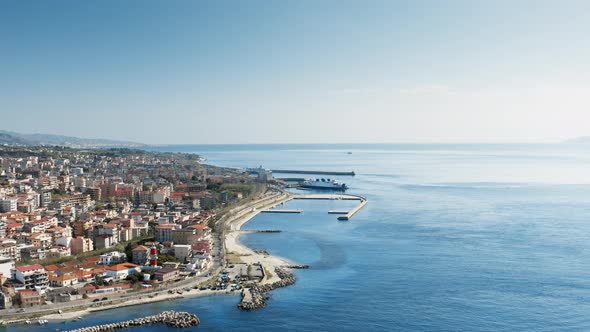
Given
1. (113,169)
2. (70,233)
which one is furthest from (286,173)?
(70,233)

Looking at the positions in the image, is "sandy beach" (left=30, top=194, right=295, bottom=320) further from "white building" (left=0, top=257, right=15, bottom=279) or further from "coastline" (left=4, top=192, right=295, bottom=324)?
"white building" (left=0, top=257, right=15, bottom=279)

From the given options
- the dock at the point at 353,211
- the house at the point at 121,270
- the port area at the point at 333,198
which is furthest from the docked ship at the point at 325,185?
the house at the point at 121,270

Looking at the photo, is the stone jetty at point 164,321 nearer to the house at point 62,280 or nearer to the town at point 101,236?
the town at point 101,236

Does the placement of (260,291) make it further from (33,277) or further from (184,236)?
(184,236)

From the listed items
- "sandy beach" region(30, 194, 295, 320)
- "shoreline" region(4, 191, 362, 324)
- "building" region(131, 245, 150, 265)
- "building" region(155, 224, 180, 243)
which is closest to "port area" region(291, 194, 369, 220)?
"shoreline" region(4, 191, 362, 324)

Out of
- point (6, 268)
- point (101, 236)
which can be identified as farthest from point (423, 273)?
point (6, 268)

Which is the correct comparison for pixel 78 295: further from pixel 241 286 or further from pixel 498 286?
pixel 498 286
